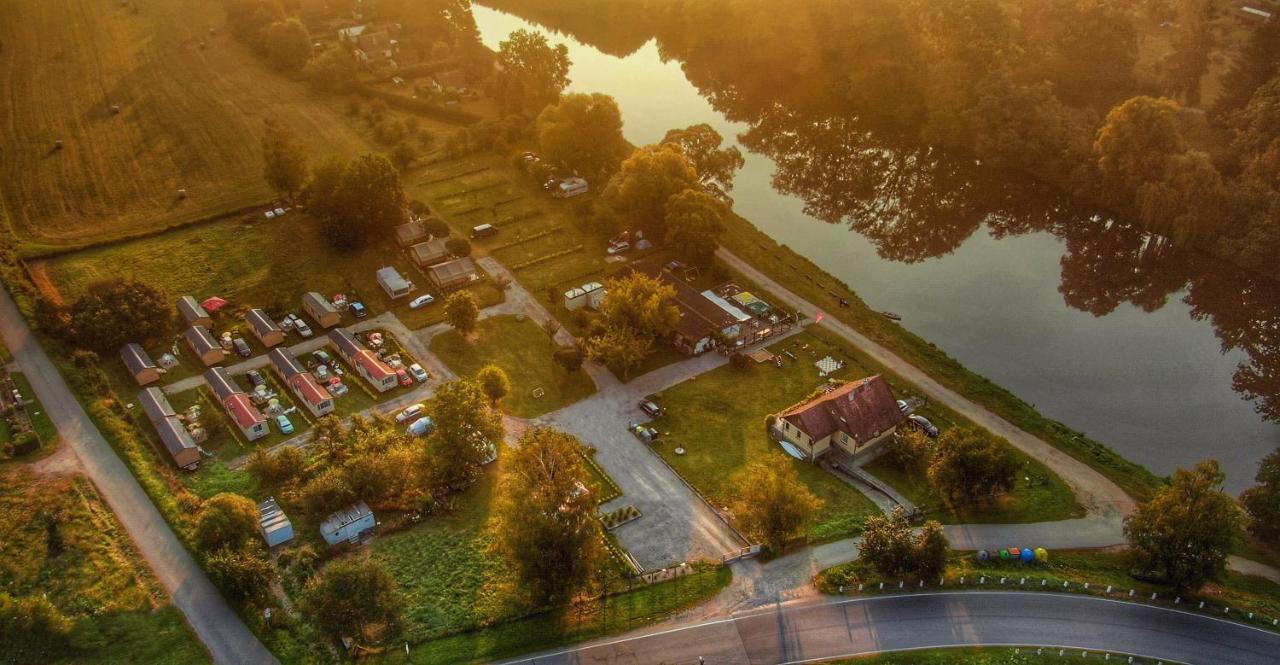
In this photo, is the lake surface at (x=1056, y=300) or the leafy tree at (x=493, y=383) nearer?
the leafy tree at (x=493, y=383)

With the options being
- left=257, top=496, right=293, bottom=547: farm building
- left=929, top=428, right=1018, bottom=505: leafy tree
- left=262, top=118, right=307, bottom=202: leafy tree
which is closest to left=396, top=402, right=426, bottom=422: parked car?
left=257, top=496, right=293, bottom=547: farm building

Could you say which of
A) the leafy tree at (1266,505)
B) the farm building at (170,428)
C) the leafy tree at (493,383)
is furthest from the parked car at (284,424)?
the leafy tree at (1266,505)

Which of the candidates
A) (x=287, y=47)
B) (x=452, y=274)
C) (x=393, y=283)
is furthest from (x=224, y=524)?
(x=287, y=47)

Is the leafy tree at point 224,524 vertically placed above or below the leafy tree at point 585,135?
below

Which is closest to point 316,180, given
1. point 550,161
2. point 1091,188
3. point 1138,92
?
point 550,161

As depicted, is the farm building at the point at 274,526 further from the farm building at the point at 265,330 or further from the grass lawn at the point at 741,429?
the grass lawn at the point at 741,429

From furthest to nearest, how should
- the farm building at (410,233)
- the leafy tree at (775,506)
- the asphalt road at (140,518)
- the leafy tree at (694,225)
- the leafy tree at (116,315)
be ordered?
the farm building at (410,233)
the leafy tree at (694,225)
the leafy tree at (116,315)
the leafy tree at (775,506)
the asphalt road at (140,518)

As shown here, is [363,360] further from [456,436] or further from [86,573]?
[86,573]

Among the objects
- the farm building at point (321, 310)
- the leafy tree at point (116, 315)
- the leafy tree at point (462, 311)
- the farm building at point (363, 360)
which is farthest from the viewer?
the farm building at point (321, 310)
